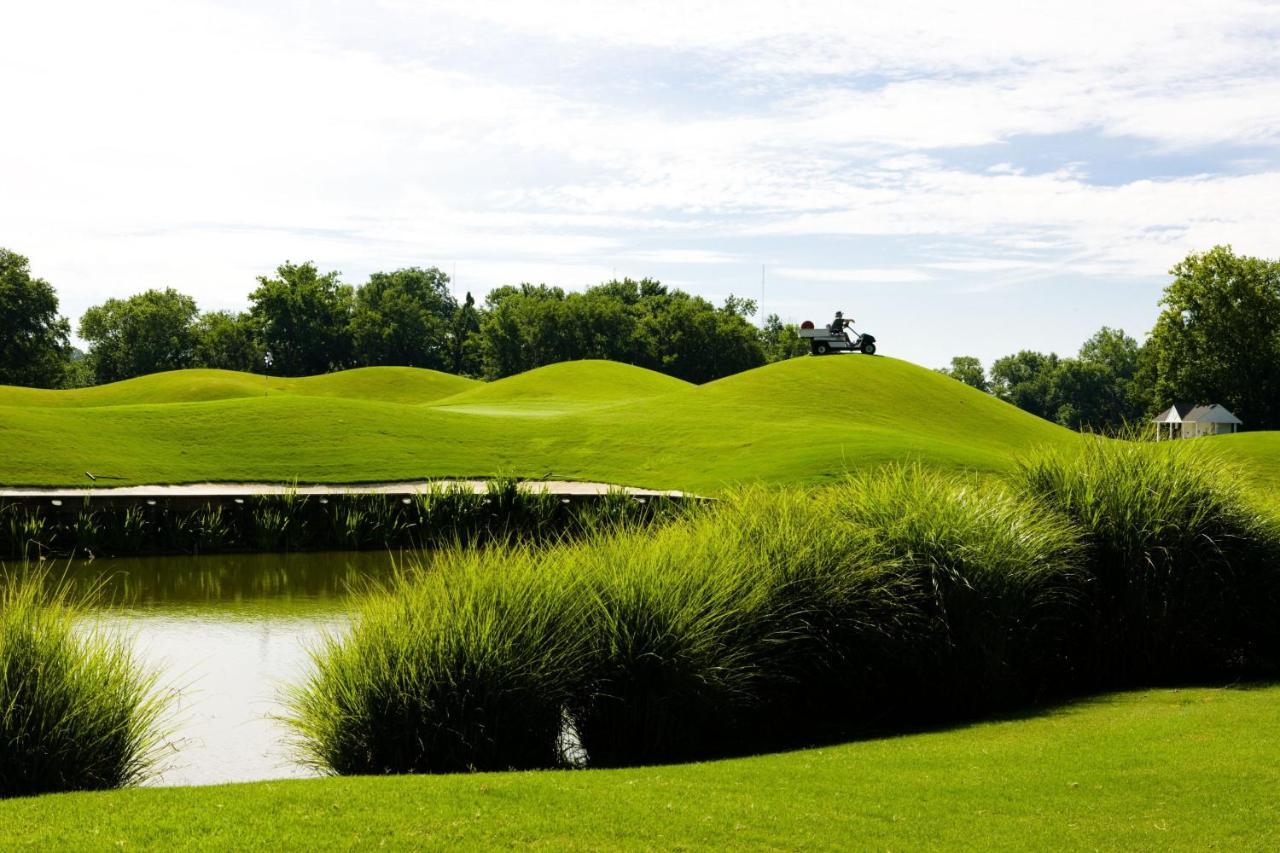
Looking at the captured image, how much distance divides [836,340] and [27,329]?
65.2m

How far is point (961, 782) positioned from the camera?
8367mm

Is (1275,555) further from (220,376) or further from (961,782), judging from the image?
(220,376)

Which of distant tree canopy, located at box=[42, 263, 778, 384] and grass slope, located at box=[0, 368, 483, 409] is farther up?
distant tree canopy, located at box=[42, 263, 778, 384]

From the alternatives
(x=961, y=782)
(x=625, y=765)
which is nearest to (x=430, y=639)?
(x=625, y=765)

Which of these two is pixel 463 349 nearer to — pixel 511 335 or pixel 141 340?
pixel 511 335

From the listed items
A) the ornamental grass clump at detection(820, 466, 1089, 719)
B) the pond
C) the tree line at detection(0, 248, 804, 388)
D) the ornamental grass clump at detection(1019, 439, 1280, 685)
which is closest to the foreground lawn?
the pond

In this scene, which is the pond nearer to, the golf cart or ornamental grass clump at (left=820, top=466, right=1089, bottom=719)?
ornamental grass clump at (left=820, top=466, right=1089, bottom=719)

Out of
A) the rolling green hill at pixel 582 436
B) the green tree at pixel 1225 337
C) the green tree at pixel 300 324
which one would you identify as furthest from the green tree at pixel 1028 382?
the rolling green hill at pixel 582 436

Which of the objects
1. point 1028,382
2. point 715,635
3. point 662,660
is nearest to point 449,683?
point 662,660

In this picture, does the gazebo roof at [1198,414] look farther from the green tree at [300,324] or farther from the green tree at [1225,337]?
the green tree at [300,324]

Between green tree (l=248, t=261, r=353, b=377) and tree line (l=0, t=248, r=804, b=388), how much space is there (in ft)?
0.31

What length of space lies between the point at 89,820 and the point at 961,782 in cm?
588

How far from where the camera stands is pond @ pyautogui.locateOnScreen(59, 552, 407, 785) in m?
10.1

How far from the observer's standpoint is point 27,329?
295 feet
